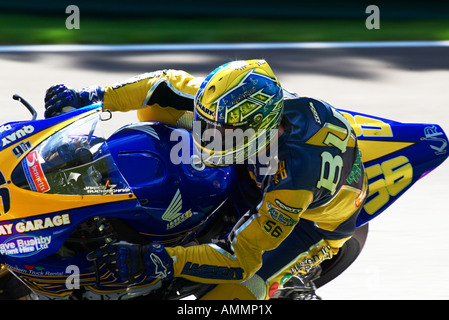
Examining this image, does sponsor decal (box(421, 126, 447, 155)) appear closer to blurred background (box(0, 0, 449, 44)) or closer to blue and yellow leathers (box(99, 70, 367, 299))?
blue and yellow leathers (box(99, 70, 367, 299))

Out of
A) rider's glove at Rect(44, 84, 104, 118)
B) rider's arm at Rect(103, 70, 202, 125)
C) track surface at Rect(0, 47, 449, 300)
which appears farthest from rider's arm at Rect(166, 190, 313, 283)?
track surface at Rect(0, 47, 449, 300)

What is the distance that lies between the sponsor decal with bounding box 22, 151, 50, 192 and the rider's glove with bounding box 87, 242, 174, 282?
344 millimetres

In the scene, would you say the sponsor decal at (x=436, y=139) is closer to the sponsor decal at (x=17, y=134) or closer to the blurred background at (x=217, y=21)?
the sponsor decal at (x=17, y=134)

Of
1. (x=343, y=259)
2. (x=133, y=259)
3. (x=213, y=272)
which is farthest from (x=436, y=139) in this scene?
(x=133, y=259)

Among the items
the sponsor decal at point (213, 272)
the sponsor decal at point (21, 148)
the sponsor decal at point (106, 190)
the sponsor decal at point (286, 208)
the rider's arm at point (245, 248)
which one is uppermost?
the sponsor decal at point (21, 148)

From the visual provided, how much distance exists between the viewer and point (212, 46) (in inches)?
302

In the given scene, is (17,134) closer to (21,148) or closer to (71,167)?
(21,148)

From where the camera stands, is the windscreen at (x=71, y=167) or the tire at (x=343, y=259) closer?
the windscreen at (x=71, y=167)

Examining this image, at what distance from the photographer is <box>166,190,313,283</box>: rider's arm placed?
10.5 ft

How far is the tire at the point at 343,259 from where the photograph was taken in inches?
156

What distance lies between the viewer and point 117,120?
5.89 metres

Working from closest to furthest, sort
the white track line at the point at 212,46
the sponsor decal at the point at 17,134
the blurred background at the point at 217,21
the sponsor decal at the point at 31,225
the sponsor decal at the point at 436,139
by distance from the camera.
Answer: the sponsor decal at the point at 31,225
the sponsor decal at the point at 17,134
the sponsor decal at the point at 436,139
the white track line at the point at 212,46
the blurred background at the point at 217,21

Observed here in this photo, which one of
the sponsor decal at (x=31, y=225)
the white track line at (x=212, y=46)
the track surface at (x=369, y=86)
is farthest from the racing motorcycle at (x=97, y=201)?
the white track line at (x=212, y=46)

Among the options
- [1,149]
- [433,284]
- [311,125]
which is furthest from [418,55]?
[1,149]
